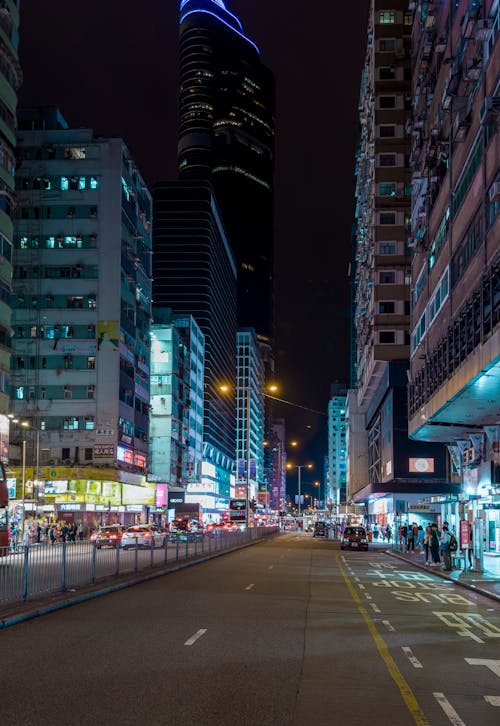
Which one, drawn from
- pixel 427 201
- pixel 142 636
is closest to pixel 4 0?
pixel 427 201

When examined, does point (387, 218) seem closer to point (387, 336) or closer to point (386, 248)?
point (386, 248)

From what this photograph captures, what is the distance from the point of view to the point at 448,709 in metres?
9.59

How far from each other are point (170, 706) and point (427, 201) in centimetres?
4187

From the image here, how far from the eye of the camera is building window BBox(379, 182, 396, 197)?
86.5 metres

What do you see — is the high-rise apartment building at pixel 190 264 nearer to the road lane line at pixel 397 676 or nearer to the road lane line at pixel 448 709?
the road lane line at pixel 397 676

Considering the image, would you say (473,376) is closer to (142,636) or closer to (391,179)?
(142,636)

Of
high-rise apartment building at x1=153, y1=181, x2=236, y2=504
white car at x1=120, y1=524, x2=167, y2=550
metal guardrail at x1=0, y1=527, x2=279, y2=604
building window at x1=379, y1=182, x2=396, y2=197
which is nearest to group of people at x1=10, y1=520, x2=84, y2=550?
white car at x1=120, y1=524, x2=167, y2=550

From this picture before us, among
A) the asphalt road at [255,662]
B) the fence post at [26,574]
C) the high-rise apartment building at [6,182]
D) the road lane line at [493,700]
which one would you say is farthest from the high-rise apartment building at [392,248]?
the road lane line at [493,700]

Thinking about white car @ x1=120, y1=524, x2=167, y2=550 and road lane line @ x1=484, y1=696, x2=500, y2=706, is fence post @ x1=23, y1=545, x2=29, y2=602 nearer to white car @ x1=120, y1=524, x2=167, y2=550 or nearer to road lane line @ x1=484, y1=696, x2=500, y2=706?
road lane line @ x1=484, y1=696, x2=500, y2=706

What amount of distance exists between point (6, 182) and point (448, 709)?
55561 millimetres

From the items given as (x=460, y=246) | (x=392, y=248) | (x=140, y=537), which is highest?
(x=392, y=248)

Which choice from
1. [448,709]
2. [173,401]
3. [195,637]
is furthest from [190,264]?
[448,709]

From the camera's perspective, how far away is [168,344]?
117688 millimetres

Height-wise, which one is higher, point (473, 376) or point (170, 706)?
point (473, 376)
